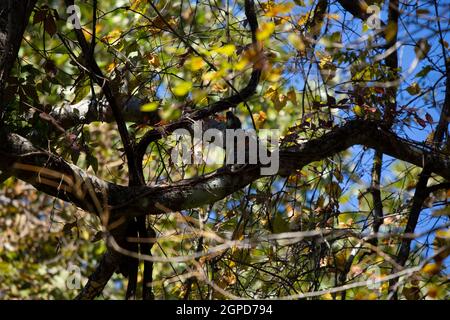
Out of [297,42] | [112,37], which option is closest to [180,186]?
[297,42]

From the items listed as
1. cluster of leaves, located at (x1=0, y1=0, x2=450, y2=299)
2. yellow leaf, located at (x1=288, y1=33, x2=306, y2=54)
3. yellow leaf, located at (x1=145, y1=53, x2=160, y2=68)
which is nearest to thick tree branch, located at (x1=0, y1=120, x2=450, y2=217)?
cluster of leaves, located at (x1=0, y1=0, x2=450, y2=299)

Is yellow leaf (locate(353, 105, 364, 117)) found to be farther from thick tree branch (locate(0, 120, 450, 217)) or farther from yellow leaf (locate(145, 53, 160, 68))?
yellow leaf (locate(145, 53, 160, 68))

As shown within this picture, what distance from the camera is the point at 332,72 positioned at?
368 centimetres

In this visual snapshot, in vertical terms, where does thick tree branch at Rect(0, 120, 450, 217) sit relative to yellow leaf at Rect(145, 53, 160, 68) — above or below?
below

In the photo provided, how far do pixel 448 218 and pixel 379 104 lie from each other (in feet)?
2.09

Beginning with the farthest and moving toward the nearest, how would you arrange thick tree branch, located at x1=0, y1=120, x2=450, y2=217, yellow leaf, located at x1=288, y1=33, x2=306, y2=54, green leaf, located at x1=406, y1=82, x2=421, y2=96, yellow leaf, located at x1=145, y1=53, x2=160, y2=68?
yellow leaf, located at x1=145, y1=53, x2=160, y2=68 < green leaf, located at x1=406, y1=82, x2=421, y2=96 < yellow leaf, located at x1=288, y1=33, x2=306, y2=54 < thick tree branch, located at x1=0, y1=120, x2=450, y2=217

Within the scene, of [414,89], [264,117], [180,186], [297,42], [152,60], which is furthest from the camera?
[264,117]

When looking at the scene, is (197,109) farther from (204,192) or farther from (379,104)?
(379,104)

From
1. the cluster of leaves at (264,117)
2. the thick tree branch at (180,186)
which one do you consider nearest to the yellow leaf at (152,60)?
the cluster of leaves at (264,117)

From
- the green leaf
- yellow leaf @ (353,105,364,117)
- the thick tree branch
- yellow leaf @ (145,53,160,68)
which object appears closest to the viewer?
the thick tree branch

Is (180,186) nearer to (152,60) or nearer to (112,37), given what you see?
(152,60)

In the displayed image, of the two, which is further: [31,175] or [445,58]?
[445,58]

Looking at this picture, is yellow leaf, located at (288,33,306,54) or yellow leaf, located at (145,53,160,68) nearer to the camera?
yellow leaf, located at (288,33,306,54)
